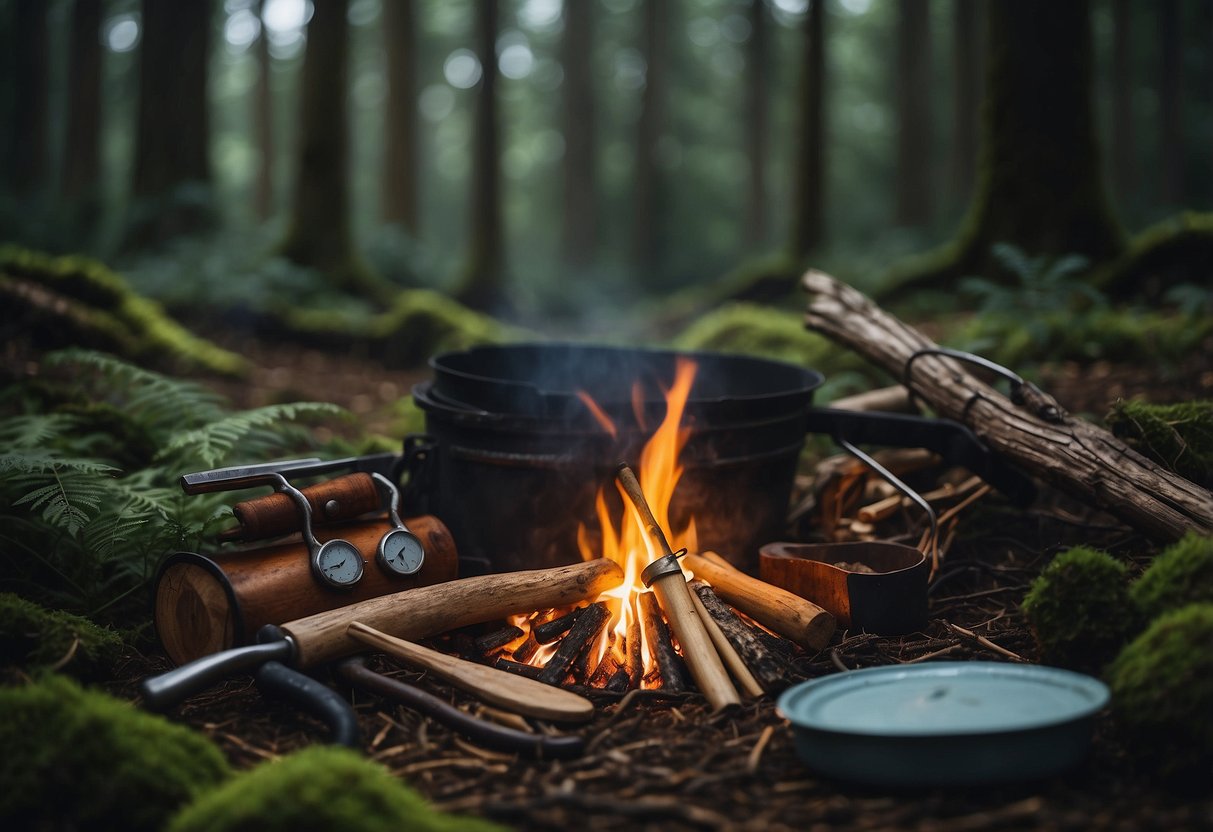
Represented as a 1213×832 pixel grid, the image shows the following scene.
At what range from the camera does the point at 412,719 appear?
3.09 meters

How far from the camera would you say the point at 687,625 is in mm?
3328

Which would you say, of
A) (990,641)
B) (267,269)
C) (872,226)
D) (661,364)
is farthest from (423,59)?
(990,641)

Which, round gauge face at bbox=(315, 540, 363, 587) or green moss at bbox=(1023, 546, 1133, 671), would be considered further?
round gauge face at bbox=(315, 540, 363, 587)

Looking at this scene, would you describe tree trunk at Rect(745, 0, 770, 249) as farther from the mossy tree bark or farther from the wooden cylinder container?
the wooden cylinder container

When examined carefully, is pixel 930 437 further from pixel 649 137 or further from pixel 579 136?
pixel 649 137

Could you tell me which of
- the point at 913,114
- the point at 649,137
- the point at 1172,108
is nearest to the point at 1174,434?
the point at 913,114

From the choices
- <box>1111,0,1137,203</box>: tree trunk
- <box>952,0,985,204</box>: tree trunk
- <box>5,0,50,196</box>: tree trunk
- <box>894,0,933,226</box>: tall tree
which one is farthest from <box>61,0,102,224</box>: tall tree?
<box>1111,0,1137,203</box>: tree trunk

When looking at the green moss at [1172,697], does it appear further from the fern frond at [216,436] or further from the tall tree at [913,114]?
the tall tree at [913,114]

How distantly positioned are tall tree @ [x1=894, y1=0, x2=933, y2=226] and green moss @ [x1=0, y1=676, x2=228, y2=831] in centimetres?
2019

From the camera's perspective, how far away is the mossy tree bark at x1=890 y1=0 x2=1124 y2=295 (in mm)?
8086

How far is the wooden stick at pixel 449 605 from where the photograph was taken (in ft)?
10.3

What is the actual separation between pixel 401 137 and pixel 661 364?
15191 millimetres

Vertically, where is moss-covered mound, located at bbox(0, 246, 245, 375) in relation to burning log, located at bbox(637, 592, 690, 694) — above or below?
above

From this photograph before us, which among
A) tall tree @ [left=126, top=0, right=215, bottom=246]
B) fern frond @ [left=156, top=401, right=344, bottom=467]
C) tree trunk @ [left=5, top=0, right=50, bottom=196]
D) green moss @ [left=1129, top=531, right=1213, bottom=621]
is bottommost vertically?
green moss @ [left=1129, top=531, right=1213, bottom=621]
